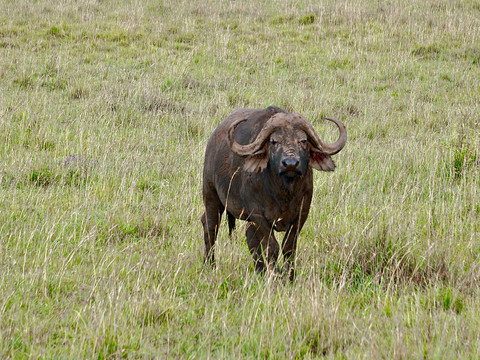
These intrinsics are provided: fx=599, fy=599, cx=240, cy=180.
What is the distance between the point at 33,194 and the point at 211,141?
2.35 m

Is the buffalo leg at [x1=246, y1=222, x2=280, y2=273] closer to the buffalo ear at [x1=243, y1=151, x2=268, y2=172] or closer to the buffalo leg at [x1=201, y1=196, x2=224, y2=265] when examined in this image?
the buffalo ear at [x1=243, y1=151, x2=268, y2=172]

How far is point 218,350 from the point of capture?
359 centimetres

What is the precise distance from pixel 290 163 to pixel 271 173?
0.50m

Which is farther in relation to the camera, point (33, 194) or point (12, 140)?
point (12, 140)

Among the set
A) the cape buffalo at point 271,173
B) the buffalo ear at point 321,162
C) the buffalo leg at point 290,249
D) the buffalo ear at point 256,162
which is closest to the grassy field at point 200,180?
the buffalo leg at point 290,249

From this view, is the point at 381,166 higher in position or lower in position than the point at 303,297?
higher

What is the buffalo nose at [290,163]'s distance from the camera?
4102 millimetres

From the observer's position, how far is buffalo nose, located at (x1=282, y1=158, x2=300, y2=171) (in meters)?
4.10

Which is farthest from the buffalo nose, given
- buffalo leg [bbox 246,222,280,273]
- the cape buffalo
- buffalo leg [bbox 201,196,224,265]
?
buffalo leg [bbox 201,196,224,265]

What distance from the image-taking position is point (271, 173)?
458 cm

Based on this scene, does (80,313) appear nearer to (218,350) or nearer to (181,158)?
(218,350)

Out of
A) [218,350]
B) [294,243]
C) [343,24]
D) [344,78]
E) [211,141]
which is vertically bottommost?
[218,350]

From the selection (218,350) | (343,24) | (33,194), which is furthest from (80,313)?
(343,24)

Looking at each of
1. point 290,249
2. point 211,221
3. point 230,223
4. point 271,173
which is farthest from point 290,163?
point 230,223
